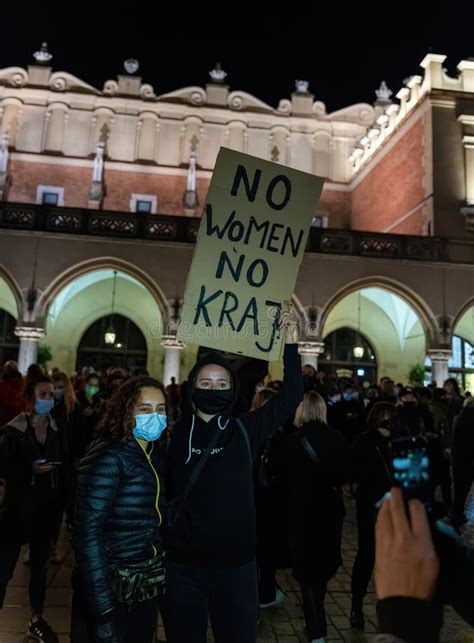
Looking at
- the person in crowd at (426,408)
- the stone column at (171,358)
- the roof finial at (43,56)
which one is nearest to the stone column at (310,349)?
the stone column at (171,358)

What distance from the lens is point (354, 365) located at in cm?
1933

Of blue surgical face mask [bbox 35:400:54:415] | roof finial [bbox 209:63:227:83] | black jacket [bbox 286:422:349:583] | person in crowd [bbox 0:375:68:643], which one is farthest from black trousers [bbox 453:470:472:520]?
roof finial [bbox 209:63:227:83]

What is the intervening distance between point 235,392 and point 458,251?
14.9m

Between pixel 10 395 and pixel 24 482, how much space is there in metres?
2.42

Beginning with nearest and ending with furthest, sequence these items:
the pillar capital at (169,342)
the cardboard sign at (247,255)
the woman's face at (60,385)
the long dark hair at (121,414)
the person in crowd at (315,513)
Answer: the long dark hair at (121,414) < the cardboard sign at (247,255) < the person in crowd at (315,513) < the woman's face at (60,385) < the pillar capital at (169,342)

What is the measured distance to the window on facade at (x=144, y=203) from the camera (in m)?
21.0

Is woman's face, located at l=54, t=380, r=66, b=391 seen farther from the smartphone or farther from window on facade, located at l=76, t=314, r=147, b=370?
window on facade, located at l=76, t=314, r=147, b=370

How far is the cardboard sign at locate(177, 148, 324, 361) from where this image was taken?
3219 millimetres

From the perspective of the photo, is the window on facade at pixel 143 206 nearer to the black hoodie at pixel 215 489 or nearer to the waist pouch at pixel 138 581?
the black hoodie at pixel 215 489

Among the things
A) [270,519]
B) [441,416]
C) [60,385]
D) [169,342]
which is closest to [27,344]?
[169,342]

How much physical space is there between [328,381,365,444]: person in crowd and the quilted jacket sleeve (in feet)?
20.5

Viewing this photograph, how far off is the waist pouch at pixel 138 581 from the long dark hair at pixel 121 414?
579 millimetres

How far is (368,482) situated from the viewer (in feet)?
12.9

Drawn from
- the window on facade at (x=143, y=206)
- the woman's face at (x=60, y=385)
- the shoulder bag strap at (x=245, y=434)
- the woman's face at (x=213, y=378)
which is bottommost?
the shoulder bag strap at (x=245, y=434)
